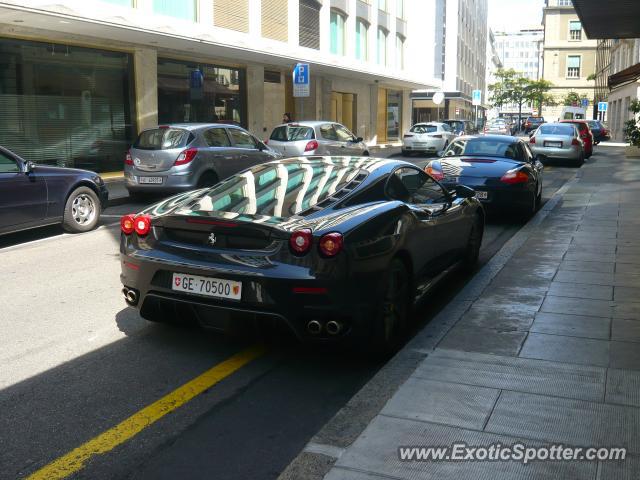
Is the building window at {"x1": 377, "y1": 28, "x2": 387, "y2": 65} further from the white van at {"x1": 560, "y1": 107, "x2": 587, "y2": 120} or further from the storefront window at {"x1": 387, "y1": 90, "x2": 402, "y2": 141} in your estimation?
the white van at {"x1": 560, "y1": 107, "x2": 587, "y2": 120}

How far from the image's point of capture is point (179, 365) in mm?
4680

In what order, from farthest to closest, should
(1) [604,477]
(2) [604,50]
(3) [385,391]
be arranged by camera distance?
(2) [604,50], (3) [385,391], (1) [604,477]

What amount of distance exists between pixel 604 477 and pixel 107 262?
6.40 meters

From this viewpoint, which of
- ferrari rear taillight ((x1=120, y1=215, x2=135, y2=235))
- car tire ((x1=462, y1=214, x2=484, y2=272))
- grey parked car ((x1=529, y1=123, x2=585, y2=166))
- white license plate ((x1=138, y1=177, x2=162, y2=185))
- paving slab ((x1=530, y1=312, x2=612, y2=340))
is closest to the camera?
ferrari rear taillight ((x1=120, y1=215, x2=135, y2=235))

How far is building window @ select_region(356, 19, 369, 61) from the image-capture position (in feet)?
117

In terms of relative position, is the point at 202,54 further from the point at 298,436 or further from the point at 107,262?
the point at 298,436

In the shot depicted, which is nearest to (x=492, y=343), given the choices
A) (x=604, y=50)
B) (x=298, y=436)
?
(x=298, y=436)

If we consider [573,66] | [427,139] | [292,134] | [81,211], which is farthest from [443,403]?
[573,66]

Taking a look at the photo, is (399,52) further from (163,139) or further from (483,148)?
(483,148)

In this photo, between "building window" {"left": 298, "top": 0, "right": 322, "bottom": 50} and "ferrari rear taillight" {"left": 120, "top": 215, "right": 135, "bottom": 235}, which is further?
"building window" {"left": 298, "top": 0, "right": 322, "bottom": 50}

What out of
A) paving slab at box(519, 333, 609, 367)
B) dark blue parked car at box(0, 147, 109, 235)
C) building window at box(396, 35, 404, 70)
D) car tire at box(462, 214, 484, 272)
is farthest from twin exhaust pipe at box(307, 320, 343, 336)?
building window at box(396, 35, 404, 70)

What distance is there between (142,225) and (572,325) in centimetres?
334

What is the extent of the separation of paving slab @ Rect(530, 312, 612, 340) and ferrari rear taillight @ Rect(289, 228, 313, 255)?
2027mm

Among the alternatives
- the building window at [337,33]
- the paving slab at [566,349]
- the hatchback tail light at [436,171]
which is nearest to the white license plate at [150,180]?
the hatchback tail light at [436,171]
